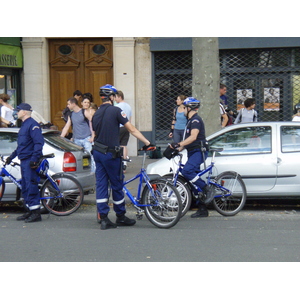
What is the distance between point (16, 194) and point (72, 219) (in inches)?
43.4

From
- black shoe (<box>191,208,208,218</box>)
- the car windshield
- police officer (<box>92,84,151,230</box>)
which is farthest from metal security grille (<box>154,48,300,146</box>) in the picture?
police officer (<box>92,84,151,230</box>)

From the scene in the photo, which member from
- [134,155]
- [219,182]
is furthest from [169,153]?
[134,155]

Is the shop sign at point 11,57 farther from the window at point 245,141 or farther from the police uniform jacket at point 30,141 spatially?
the window at point 245,141

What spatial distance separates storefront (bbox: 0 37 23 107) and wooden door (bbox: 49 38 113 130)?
947mm

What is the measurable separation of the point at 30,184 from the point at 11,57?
28.6ft

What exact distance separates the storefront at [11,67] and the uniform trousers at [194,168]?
29.8 ft

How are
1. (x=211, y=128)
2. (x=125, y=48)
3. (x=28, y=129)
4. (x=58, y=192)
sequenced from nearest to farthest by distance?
(x=28, y=129) → (x=58, y=192) → (x=211, y=128) → (x=125, y=48)

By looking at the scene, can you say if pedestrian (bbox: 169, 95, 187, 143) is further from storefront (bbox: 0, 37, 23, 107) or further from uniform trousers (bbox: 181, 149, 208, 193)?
storefront (bbox: 0, 37, 23, 107)

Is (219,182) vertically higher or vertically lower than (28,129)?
lower

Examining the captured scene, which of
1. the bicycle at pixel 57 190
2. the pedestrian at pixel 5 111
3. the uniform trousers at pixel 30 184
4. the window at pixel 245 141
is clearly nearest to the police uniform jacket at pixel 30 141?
the uniform trousers at pixel 30 184

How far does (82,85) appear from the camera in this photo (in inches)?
669

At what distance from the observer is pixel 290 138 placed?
929 cm

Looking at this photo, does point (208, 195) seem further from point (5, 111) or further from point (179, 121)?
point (5, 111)

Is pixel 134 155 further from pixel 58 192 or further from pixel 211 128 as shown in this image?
pixel 58 192
